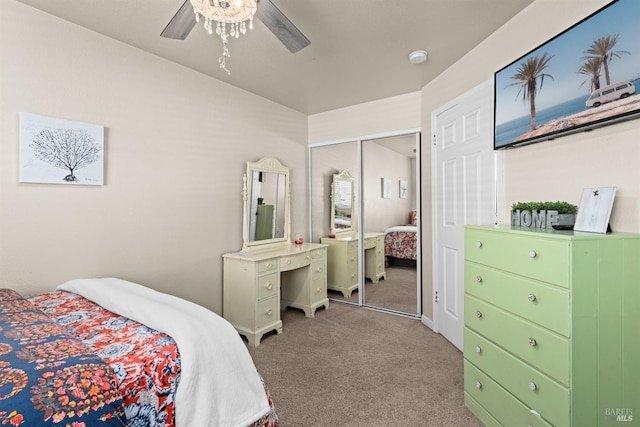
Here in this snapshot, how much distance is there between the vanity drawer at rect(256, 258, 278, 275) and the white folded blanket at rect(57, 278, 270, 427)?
1.32 meters

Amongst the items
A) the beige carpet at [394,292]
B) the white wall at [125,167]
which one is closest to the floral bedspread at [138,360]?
the white wall at [125,167]

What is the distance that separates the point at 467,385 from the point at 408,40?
2.44 m

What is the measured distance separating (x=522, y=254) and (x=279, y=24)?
1693 mm

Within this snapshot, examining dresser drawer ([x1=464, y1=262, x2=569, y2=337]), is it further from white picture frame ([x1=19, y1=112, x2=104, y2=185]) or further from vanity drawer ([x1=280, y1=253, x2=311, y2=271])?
white picture frame ([x1=19, y1=112, x2=104, y2=185])

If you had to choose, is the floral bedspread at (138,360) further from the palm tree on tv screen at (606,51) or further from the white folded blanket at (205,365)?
the palm tree on tv screen at (606,51)

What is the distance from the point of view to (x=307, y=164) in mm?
4262

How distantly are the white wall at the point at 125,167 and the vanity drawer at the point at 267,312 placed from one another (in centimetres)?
51

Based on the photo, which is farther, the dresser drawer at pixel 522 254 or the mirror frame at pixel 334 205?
the mirror frame at pixel 334 205

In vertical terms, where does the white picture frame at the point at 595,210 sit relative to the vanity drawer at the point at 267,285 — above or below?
above

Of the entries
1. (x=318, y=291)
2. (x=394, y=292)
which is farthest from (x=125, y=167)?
(x=394, y=292)

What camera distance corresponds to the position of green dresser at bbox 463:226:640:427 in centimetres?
127

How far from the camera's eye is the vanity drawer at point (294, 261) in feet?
10.4

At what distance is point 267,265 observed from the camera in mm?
2975

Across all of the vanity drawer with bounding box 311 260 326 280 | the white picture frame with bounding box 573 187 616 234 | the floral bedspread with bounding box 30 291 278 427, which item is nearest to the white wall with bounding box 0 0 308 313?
the floral bedspread with bounding box 30 291 278 427
